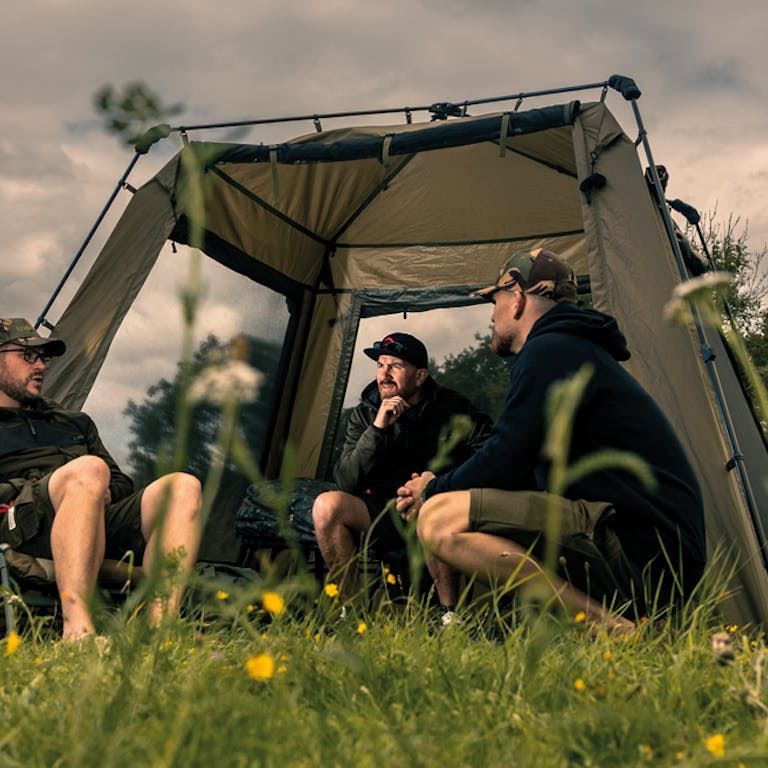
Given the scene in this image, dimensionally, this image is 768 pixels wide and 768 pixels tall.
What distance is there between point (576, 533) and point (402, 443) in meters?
1.69

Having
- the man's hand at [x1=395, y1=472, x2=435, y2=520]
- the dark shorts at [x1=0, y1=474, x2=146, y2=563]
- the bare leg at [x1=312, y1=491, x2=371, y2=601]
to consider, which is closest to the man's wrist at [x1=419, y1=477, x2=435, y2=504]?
the man's hand at [x1=395, y1=472, x2=435, y2=520]

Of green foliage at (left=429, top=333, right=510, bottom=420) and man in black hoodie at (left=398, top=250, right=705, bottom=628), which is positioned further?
green foliage at (left=429, top=333, right=510, bottom=420)

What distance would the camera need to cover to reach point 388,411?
3.82m

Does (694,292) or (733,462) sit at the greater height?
(733,462)

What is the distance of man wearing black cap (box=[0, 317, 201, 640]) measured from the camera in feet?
8.96

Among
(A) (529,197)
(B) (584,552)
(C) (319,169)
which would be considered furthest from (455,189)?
(B) (584,552)

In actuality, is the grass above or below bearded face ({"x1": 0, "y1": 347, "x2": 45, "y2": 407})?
below

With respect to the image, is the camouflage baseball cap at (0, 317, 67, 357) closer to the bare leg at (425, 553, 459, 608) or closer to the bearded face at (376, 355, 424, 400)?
the bearded face at (376, 355, 424, 400)

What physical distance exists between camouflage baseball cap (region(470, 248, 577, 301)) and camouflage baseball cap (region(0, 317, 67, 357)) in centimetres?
163

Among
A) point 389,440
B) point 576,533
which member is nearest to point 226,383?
point 576,533

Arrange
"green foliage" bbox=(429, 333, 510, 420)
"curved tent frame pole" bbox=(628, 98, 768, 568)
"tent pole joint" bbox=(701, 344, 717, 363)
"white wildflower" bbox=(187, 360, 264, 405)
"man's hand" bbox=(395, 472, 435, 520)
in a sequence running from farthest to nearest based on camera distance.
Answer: "green foliage" bbox=(429, 333, 510, 420) → "tent pole joint" bbox=(701, 344, 717, 363) → "curved tent frame pole" bbox=(628, 98, 768, 568) → "man's hand" bbox=(395, 472, 435, 520) → "white wildflower" bbox=(187, 360, 264, 405)

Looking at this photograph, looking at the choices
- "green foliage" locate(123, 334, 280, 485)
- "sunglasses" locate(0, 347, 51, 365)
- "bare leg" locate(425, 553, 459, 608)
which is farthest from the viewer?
"green foliage" locate(123, 334, 280, 485)

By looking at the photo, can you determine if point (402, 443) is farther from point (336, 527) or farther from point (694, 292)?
point (694, 292)

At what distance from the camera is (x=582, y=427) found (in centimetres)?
247
